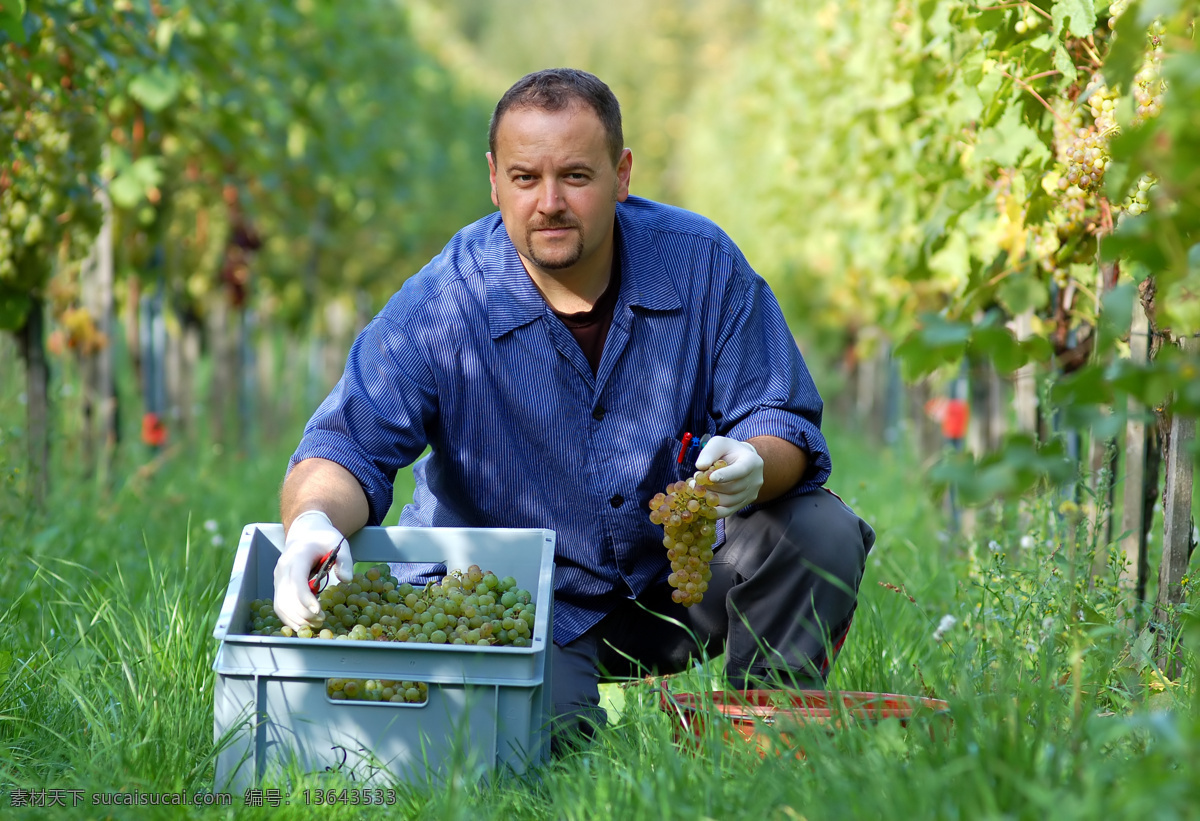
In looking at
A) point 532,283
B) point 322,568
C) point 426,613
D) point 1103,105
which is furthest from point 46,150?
point 1103,105

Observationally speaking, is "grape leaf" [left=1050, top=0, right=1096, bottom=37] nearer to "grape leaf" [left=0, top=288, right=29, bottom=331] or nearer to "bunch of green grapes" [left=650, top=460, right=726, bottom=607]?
"bunch of green grapes" [left=650, top=460, right=726, bottom=607]

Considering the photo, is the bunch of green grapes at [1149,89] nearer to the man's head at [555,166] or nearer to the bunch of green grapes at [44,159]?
the man's head at [555,166]

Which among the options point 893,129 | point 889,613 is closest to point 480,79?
point 893,129

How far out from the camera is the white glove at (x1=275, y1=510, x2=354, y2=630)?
2105 mm

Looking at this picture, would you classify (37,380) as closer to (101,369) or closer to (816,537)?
(101,369)

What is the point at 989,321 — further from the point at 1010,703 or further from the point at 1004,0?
the point at 1004,0

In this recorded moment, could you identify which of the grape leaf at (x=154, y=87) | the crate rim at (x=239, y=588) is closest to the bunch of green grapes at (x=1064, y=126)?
the crate rim at (x=239, y=588)

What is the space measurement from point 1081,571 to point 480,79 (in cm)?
2291

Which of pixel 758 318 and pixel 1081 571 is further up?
pixel 758 318

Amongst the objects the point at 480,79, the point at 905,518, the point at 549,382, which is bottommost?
the point at 905,518

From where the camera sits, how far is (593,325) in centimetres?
279

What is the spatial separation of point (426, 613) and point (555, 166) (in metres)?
1.02

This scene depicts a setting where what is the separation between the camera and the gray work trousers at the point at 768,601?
2.54m

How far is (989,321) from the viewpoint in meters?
1.42
